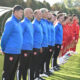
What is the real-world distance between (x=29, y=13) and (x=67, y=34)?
552 cm

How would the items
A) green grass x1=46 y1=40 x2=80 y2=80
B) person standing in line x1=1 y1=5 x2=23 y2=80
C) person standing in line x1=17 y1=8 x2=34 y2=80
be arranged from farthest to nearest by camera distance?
green grass x1=46 y1=40 x2=80 y2=80 → person standing in line x1=17 y1=8 x2=34 y2=80 → person standing in line x1=1 y1=5 x2=23 y2=80

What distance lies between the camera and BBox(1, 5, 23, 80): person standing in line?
14.7 feet

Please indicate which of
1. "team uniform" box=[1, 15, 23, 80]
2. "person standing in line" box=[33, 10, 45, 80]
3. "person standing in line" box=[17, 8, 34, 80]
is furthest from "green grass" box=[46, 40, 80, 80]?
"team uniform" box=[1, 15, 23, 80]

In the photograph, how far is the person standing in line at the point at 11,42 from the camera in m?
4.48

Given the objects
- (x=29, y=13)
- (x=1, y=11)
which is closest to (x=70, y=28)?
(x=1, y=11)

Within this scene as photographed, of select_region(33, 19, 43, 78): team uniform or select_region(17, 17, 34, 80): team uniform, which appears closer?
select_region(17, 17, 34, 80): team uniform

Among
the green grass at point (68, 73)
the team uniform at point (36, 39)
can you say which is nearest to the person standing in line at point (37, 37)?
the team uniform at point (36, 39)

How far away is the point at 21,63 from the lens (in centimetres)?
509

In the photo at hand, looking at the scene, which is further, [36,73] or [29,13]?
[36,73]

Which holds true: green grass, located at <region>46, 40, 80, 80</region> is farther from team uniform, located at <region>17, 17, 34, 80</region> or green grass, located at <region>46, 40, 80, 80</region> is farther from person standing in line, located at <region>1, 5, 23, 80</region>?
person standing in line, located at <region>1, 5, 23, 80</region>

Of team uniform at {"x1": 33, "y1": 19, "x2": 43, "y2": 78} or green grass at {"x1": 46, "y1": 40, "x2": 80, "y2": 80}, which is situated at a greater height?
team uniform at {"x1": 33, "y1": 19, "x2": 43, "y2": 78}

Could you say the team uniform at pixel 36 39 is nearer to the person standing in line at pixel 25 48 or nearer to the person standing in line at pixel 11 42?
the person standing in line at pixel 25 48

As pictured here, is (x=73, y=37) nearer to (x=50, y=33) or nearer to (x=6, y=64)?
(x=50, y=33)

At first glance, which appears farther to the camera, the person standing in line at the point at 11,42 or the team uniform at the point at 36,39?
the team uniform at the point at 36,39
